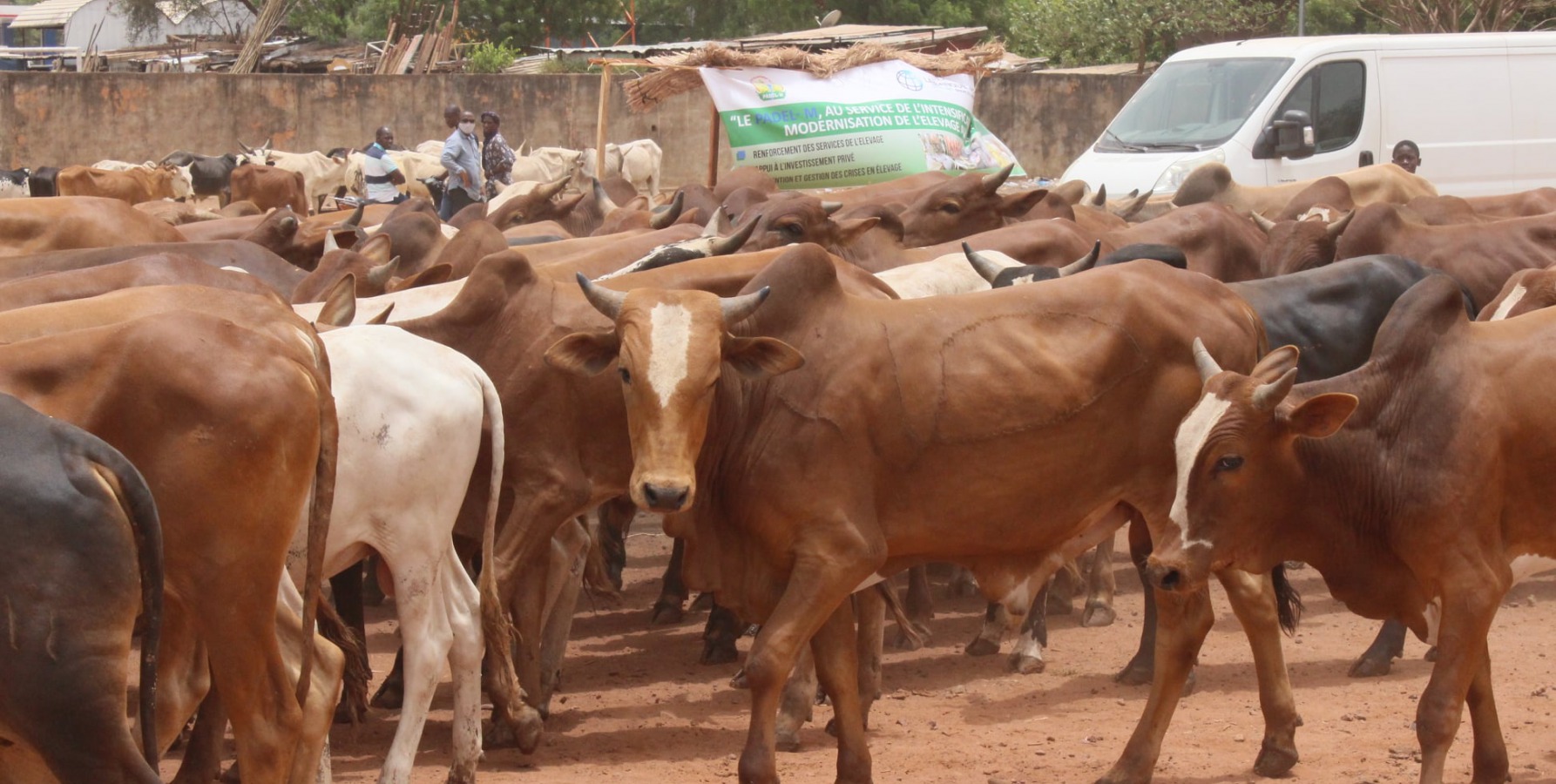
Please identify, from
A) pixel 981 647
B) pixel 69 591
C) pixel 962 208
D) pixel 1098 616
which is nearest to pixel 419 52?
pixel 962 208

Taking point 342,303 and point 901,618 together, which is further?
point 901,618

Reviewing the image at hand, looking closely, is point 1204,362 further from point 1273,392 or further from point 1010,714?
point 1010,714

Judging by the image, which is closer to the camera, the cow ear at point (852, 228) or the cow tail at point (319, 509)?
the cow tail at point (319, 509)

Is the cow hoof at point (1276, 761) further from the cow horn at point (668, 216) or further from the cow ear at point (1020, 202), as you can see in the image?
the cow horn at point (668, 216)

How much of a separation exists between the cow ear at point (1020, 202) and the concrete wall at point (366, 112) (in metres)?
16.8

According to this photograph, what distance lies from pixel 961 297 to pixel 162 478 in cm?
264

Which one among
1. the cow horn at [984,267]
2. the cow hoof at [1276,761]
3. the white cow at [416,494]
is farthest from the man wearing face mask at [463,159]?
the cow hoof at [1276,761]

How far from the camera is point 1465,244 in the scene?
388 inches

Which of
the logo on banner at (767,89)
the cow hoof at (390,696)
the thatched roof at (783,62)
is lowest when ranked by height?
the cow hoof at (390,696)

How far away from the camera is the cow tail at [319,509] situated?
4980 millimetres

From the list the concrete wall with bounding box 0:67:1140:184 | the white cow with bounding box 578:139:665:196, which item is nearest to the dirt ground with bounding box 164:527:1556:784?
the white cow with bounding box 578:139:665:196

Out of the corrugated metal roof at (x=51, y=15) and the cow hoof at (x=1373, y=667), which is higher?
the corrugated metal roof at (x=51, y=15)

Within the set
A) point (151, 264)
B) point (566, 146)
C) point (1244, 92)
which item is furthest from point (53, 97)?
point (151, 264)

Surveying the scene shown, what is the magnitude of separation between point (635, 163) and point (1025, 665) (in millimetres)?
18675
